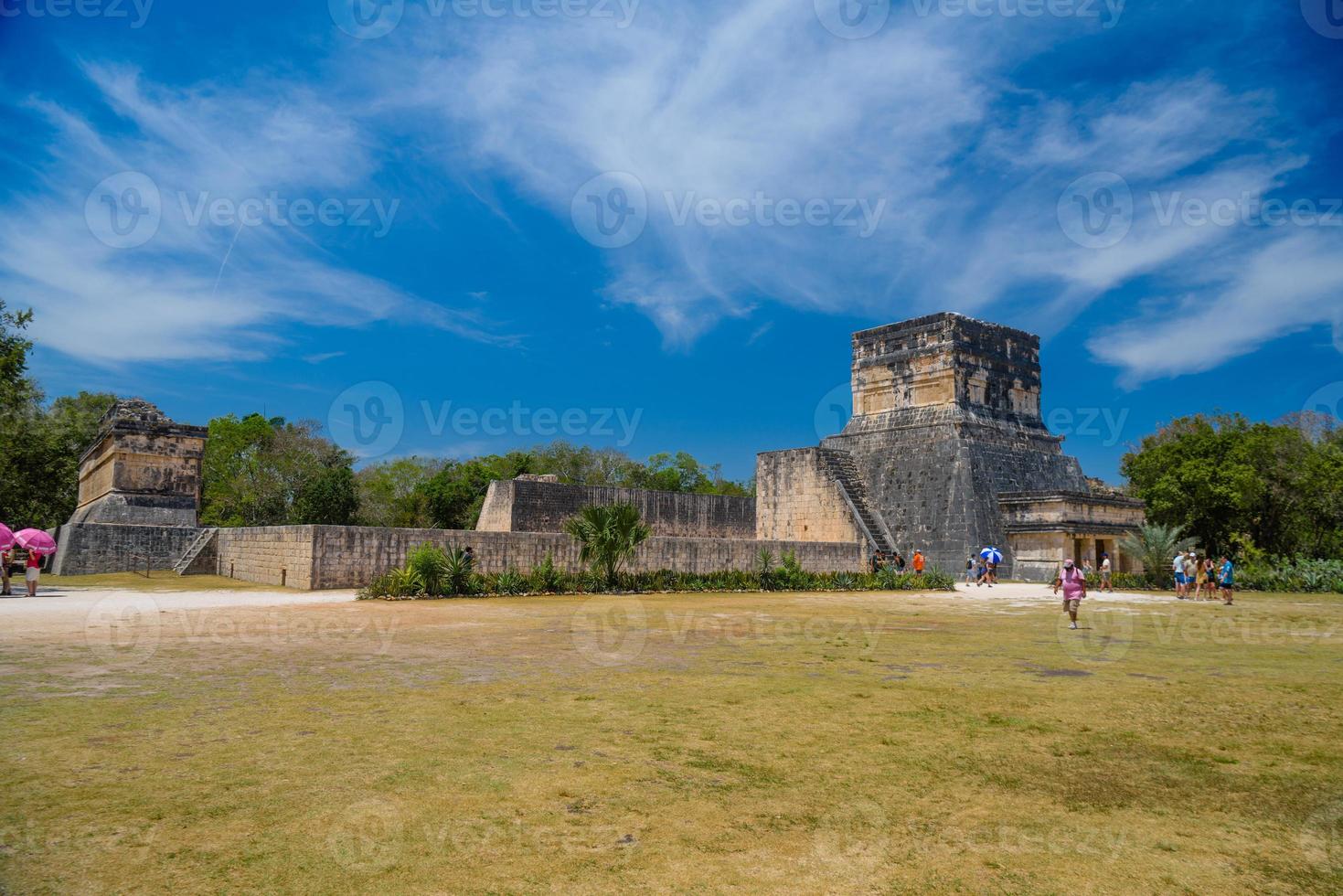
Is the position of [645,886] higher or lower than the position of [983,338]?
lower

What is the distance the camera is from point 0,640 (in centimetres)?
712

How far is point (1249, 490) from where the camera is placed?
21609 mm

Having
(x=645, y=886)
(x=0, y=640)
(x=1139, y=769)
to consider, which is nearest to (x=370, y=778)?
(x=645, y=886)

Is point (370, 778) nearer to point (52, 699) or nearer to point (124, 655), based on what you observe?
point (52, 699)

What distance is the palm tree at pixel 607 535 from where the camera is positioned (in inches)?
603

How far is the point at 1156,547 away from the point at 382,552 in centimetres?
1738

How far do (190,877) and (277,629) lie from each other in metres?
6.65

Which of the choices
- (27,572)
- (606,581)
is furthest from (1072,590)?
(27,572)

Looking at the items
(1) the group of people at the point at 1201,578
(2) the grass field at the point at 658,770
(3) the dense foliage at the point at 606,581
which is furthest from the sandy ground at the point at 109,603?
(1) the group of people at the point at 1201,578

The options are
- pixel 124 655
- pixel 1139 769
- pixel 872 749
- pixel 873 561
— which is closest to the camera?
pixel 1139 769

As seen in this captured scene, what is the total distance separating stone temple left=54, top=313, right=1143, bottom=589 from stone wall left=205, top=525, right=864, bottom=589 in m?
0.03

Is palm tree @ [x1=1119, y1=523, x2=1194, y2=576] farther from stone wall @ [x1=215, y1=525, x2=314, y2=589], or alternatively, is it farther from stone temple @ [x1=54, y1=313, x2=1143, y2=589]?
stone wall @ [x1=215, y1=525, x2=314, y2=589]

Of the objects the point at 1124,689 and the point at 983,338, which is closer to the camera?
the point at 1124,689

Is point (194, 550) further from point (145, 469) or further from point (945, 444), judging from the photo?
point (945, 444)
